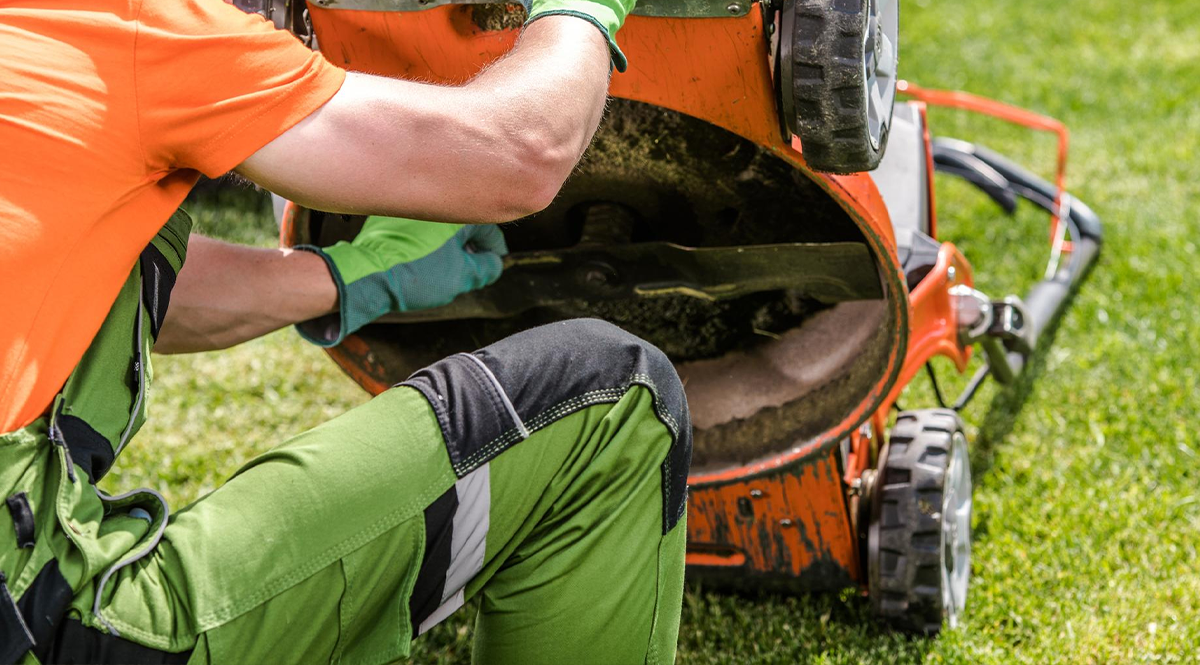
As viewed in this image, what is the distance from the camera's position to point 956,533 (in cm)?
224

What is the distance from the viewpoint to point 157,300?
4.86 ft

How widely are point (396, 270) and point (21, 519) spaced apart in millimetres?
925

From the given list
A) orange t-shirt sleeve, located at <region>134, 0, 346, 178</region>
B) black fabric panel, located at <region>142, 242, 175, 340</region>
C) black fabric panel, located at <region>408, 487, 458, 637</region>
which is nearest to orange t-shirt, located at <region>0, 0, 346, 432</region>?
orange t-shirt sleeve, located at <region>134, 0, 346, 178</region>

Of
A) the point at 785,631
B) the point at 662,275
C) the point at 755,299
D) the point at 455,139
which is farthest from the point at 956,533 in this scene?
the point at 455,139

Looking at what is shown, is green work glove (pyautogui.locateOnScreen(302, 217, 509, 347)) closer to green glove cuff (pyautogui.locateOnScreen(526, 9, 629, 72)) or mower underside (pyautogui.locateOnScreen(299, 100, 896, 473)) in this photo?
mower underside (pyautogui.locateOnScreen(299, 100, 896, 473))

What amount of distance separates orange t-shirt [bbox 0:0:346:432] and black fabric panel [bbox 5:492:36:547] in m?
0.07

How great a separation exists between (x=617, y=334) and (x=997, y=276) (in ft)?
7.66

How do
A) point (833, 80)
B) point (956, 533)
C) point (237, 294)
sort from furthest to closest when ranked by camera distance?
point (956, 533), point (237, 294), point (833, 80)

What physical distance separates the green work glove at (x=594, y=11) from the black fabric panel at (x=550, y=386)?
36 cm

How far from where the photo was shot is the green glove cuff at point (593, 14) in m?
1.45

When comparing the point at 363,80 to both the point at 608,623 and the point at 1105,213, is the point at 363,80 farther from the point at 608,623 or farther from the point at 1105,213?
the point at 1105,213

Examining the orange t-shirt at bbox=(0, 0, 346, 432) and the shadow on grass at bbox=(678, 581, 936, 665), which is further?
the shadow on grass at bbox=(678, 581, 936, 665)

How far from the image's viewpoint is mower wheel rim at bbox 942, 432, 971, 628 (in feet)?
7.10

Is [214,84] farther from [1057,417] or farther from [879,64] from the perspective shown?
[1057,417]
